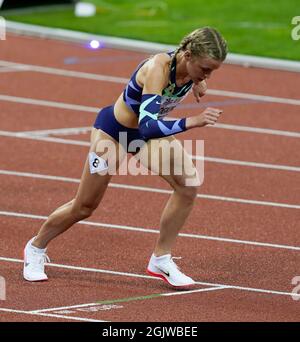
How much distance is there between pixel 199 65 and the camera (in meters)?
8.10

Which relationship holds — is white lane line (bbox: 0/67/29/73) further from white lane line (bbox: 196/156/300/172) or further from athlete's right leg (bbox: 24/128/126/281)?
athlete's right leg (bbox: 24/128/126/281)

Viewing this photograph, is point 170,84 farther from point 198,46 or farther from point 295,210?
point 295,210

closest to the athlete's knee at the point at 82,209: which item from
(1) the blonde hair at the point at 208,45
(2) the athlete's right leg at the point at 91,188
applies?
(2) the athlete's right leg at the point at 91,188

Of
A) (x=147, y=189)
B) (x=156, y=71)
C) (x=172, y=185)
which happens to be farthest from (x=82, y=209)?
(x=147, y=189)

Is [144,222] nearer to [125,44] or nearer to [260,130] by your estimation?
[260,130]

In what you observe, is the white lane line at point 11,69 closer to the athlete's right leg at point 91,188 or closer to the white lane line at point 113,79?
the white lane line at point 113,79

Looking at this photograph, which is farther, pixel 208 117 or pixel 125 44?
pixel 125 44

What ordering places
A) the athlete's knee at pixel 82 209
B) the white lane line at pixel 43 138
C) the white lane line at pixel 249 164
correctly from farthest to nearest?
1. the white lane line at pixel 43 138
2. the white lane line at pixel 249 164
3. the athlete's knee at pixel 82 209

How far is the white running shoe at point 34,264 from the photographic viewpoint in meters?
8.70

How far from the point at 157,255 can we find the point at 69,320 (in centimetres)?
117

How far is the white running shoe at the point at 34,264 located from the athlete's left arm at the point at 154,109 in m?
1.32

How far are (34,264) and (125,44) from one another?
968 centimetres

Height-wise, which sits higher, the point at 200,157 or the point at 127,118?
the point at 200,157
